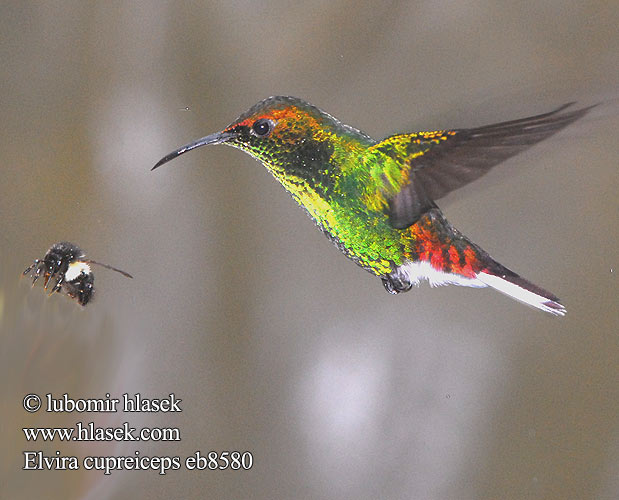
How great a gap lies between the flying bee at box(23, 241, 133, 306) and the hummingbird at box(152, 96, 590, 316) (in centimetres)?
24

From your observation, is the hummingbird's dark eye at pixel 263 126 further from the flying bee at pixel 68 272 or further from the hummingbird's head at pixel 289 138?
the flying bee at pixel 68 272

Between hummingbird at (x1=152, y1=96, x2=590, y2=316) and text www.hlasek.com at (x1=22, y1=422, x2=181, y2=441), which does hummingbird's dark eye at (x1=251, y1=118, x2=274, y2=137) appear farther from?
text www.hlasek.com at (x1=22, y1=422, x2=181, y2=441)

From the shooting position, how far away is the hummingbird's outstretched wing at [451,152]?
0.42 meters

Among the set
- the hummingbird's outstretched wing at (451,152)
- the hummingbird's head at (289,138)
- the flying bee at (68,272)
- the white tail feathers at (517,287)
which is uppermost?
the flying bee at (68,272)

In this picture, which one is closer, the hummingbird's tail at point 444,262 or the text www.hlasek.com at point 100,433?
the hummingbird's tail at point 444,262

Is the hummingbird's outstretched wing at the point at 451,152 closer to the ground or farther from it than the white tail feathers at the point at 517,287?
farther from it

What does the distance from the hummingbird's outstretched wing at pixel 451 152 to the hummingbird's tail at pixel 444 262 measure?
43 mm

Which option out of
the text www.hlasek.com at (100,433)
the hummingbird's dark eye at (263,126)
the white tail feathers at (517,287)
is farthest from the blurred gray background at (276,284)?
the hummingbird's dark eye at (263,126)

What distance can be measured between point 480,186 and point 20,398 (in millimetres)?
578

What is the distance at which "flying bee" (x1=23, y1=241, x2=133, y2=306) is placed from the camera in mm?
704

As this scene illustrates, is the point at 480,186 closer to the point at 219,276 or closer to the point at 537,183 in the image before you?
the point at 537,183

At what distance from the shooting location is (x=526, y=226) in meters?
0.73

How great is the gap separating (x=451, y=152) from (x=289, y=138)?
121mm

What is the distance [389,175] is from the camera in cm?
49
